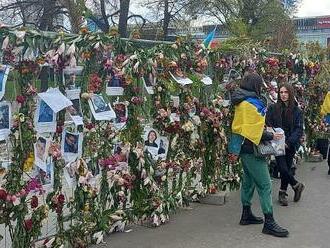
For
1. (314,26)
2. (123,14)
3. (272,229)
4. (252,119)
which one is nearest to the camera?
(252,119)

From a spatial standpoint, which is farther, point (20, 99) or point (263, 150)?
point (263, 150)

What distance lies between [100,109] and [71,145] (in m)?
0.49

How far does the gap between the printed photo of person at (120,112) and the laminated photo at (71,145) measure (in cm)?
64

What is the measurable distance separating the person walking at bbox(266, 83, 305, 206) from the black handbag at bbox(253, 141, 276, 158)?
1.15 metres

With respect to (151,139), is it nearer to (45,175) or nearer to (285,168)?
(45,175)

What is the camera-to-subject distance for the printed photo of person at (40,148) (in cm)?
450

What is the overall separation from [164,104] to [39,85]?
1899 mm

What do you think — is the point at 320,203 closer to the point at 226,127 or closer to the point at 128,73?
the point at 226,127

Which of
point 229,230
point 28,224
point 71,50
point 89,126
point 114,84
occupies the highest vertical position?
point 71,50

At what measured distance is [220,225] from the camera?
6258 mm

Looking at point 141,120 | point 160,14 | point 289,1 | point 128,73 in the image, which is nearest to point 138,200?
point 141,120

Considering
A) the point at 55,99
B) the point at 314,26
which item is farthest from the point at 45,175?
the point at 314,26

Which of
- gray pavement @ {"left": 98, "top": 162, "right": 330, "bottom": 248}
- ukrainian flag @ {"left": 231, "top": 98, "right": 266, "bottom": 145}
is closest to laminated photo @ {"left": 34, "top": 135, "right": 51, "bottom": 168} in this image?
gray pavement @ {"left": 98, "top": 162, "right": 330, "bottom": 248}

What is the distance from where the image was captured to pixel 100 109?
5.20 metres
